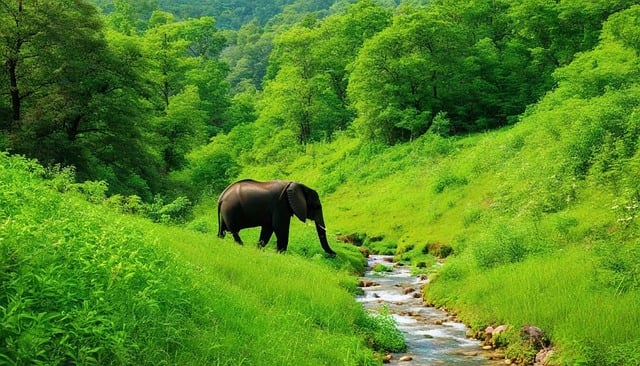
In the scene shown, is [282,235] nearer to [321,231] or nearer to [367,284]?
[321,231]

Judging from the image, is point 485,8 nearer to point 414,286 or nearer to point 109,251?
point 414,286

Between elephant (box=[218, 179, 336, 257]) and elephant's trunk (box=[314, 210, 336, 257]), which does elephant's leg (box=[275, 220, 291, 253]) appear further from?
elephant's trunk (box=[314, 210, 336, 257])

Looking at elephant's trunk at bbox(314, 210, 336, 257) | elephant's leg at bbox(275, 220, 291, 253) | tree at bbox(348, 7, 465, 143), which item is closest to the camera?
elephant's leg at bbox(275, 220, 291, 253)

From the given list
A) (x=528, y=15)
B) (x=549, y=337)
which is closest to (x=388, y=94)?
(x=528, y=15)

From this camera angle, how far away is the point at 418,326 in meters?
14.2

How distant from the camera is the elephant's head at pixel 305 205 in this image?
→ 67.2 ft

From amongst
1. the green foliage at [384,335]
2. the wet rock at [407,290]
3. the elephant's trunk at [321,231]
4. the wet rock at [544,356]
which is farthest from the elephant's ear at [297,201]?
the wet rock at [544,356]

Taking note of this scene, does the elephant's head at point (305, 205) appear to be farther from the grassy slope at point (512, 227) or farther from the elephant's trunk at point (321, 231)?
the grassy slope at point (512, 227)

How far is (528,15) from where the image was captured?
4916cm

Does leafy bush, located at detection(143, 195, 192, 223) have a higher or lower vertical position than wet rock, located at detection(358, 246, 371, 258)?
higher

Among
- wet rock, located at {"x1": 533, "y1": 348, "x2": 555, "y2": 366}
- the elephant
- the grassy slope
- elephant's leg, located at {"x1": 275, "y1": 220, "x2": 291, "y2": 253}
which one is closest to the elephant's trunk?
the elephant

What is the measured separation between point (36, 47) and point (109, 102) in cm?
427

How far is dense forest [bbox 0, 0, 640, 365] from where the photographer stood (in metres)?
15.0

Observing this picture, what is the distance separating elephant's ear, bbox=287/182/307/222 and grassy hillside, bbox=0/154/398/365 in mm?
7241
